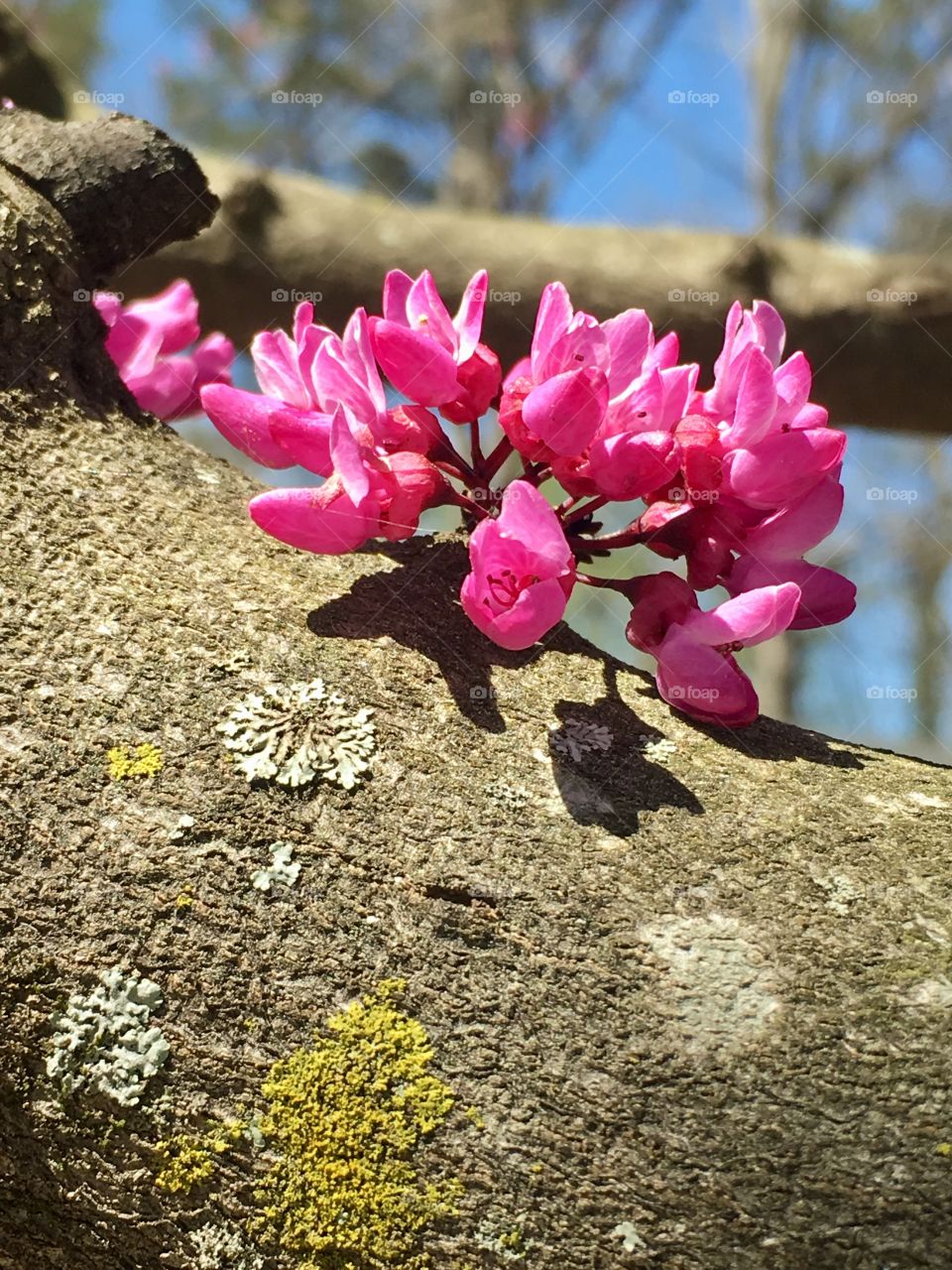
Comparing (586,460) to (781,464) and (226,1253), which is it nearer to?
(781,464)

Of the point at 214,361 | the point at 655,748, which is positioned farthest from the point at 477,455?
the point at 214,361

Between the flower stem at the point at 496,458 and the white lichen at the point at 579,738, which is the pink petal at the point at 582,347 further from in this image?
the white lichen at the point at 579,738

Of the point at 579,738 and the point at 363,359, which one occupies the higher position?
the point at 363,359

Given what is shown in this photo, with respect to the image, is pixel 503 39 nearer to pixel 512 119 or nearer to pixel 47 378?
pixel 512 119

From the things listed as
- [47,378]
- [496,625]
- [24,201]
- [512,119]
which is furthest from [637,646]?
[512,119]

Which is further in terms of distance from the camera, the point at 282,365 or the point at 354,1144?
the point at 282,365

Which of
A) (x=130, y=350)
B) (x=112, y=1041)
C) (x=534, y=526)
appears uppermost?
(x=534, y=526)

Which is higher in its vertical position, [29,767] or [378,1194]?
[29,767]
